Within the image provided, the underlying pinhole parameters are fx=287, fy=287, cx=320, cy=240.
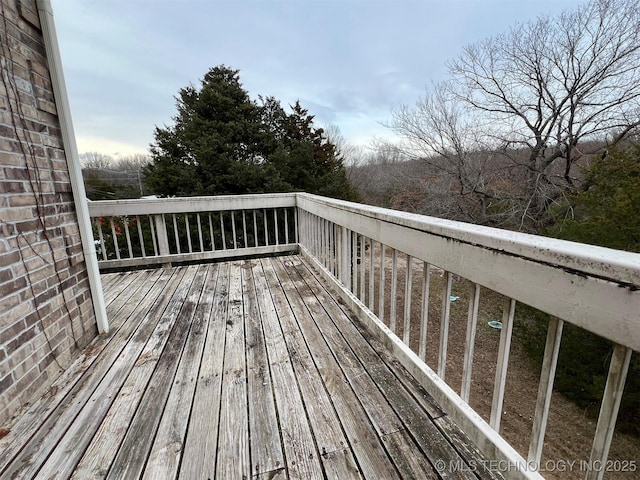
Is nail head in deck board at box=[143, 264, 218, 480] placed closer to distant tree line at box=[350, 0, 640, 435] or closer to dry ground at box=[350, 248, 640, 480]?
dry ground at box=[350, 248, 640, 480]

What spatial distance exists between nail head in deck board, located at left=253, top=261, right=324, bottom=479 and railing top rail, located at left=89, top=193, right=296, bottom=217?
1.92m

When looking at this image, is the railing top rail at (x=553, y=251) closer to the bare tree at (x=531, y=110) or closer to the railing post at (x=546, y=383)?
the railing post at (x=546, y=383)

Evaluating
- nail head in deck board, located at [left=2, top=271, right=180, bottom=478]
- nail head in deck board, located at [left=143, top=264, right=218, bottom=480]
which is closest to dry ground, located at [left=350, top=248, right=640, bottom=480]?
nail head in deck board, located at [left=143, top=264, right=218, bottom=480]

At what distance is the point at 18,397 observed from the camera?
4.36 ft

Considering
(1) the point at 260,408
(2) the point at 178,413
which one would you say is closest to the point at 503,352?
(1) the point at 260,408

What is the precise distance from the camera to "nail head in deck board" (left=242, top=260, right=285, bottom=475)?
3.58 ft

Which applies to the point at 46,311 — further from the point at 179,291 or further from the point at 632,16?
the point at 632,16

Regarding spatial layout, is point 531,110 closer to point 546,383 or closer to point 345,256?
point 345,256

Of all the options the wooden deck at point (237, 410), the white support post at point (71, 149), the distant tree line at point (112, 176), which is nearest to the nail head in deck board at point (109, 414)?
the wooden deck at point (237, 410)

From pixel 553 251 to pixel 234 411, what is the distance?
4.53 feet

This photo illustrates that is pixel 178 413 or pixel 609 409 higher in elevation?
pixel 609 409

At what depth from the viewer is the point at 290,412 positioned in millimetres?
1312

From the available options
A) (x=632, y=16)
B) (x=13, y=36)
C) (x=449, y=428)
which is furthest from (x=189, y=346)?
(x=632, y=16)

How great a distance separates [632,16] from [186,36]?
23.9 ft
